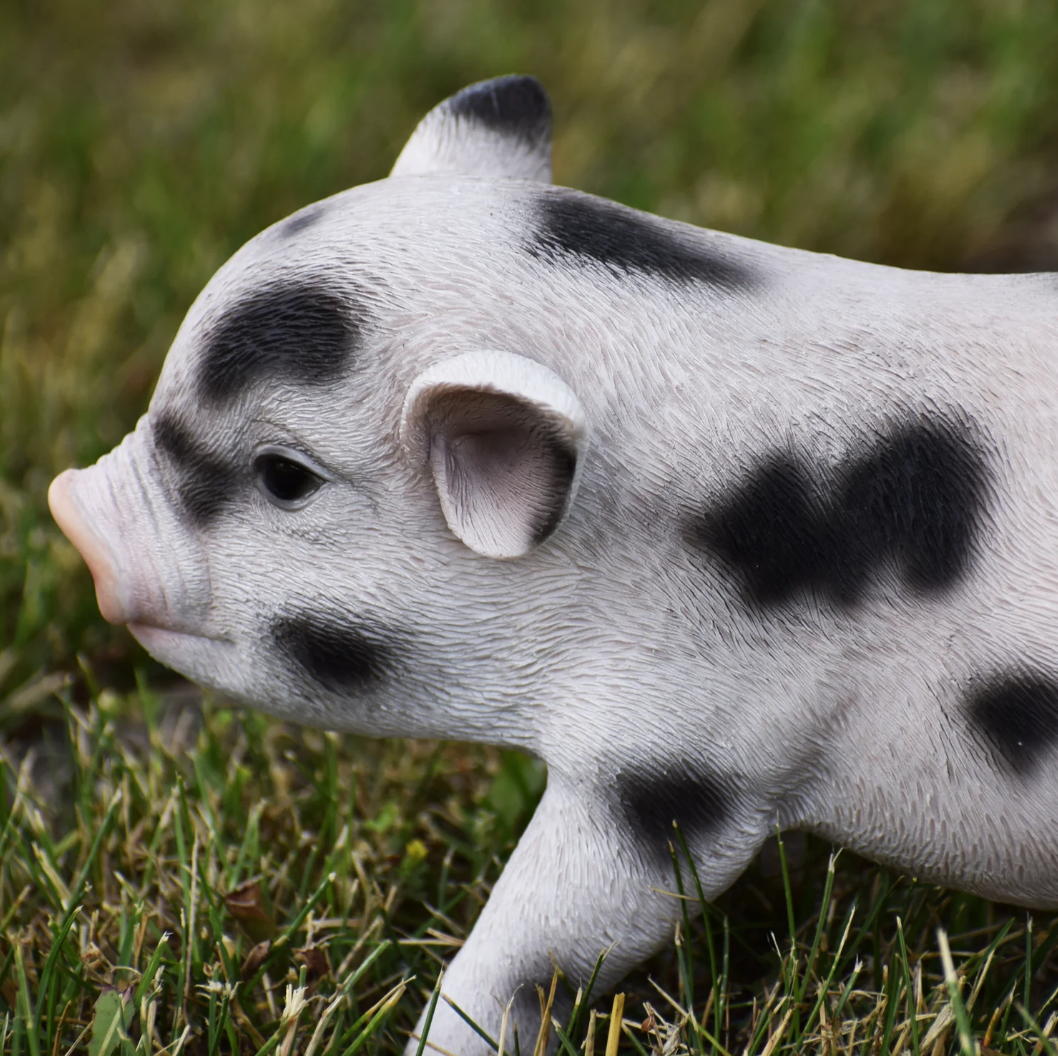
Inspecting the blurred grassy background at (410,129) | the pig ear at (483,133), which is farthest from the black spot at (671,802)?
the blurred grassy background at (410,129)

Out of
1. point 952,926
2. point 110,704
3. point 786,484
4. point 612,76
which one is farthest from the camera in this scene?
point 612,76

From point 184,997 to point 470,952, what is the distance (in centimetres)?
36

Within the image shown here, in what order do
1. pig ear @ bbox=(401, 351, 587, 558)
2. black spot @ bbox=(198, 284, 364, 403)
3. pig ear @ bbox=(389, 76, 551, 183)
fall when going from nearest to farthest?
pig ear @ bbox=(401, 351, 587, 558) → black spot @ bbox=(198, 284, 364, 403) → pig ear @ bbox=(389, 76, 551, 183)

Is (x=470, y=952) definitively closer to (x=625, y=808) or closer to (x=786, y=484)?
(x=625, y=808)

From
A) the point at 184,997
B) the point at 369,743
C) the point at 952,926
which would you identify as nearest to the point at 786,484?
the point at 952,926

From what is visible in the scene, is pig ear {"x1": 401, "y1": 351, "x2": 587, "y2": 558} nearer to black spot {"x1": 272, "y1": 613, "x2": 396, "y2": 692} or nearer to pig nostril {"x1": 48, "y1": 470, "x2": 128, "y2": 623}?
black spot {"x1": 272, "y1": 613, "x2": 396, "y2": 692}

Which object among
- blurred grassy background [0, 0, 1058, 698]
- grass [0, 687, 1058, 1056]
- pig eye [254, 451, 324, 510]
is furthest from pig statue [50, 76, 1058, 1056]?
blurred grassy background [0, 0, 1058, 698]

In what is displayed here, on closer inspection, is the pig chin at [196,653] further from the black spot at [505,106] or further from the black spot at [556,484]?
the black spot at [505,106]

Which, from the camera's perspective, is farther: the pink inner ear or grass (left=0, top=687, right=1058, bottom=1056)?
grass (left=0, top=687, right=1058, bottom=1056)

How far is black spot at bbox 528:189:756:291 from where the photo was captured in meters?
1.24

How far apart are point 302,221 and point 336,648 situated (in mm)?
418

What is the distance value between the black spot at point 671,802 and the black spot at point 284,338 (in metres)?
0.47

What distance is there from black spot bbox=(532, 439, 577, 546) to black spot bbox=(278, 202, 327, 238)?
0.36 metres

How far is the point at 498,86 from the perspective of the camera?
1449mm
